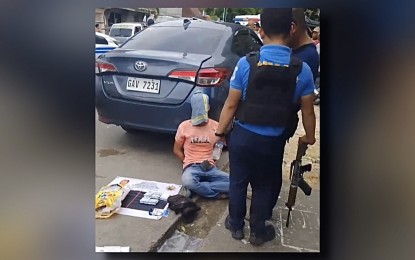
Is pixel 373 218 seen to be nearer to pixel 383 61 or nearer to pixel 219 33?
pixel 383 61

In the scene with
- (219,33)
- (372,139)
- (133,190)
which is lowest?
(133,190)

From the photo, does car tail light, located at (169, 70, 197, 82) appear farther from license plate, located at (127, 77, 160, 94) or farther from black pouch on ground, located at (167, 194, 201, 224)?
black pouch on ground, located at (167, 194, 201, 224)

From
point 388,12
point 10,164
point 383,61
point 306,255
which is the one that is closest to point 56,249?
point 10,164

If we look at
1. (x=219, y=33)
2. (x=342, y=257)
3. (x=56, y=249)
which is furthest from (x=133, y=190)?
(x=342, y=257)

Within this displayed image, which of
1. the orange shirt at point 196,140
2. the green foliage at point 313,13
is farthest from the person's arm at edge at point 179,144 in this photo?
the green foliage at point 313,13

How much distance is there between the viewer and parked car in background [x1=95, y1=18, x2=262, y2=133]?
1745 mm

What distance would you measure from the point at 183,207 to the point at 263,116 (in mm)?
509

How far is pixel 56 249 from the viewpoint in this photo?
5.73ft

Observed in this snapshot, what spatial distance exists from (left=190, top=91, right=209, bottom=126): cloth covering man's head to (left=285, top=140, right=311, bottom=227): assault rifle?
0.42 meters

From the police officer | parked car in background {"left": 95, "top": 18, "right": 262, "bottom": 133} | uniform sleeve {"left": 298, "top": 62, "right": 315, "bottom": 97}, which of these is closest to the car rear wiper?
parked car in background {"left": 95, "top": 18, "right": 262, "bottom": 133}

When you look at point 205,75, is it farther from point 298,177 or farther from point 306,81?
point 298,177

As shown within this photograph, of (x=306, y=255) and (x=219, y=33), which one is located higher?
(x=219, y=33)

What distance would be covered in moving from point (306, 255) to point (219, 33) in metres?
1.05

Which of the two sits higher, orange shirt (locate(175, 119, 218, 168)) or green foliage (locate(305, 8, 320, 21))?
green foliage (locate(305, 8, 320, 21))
